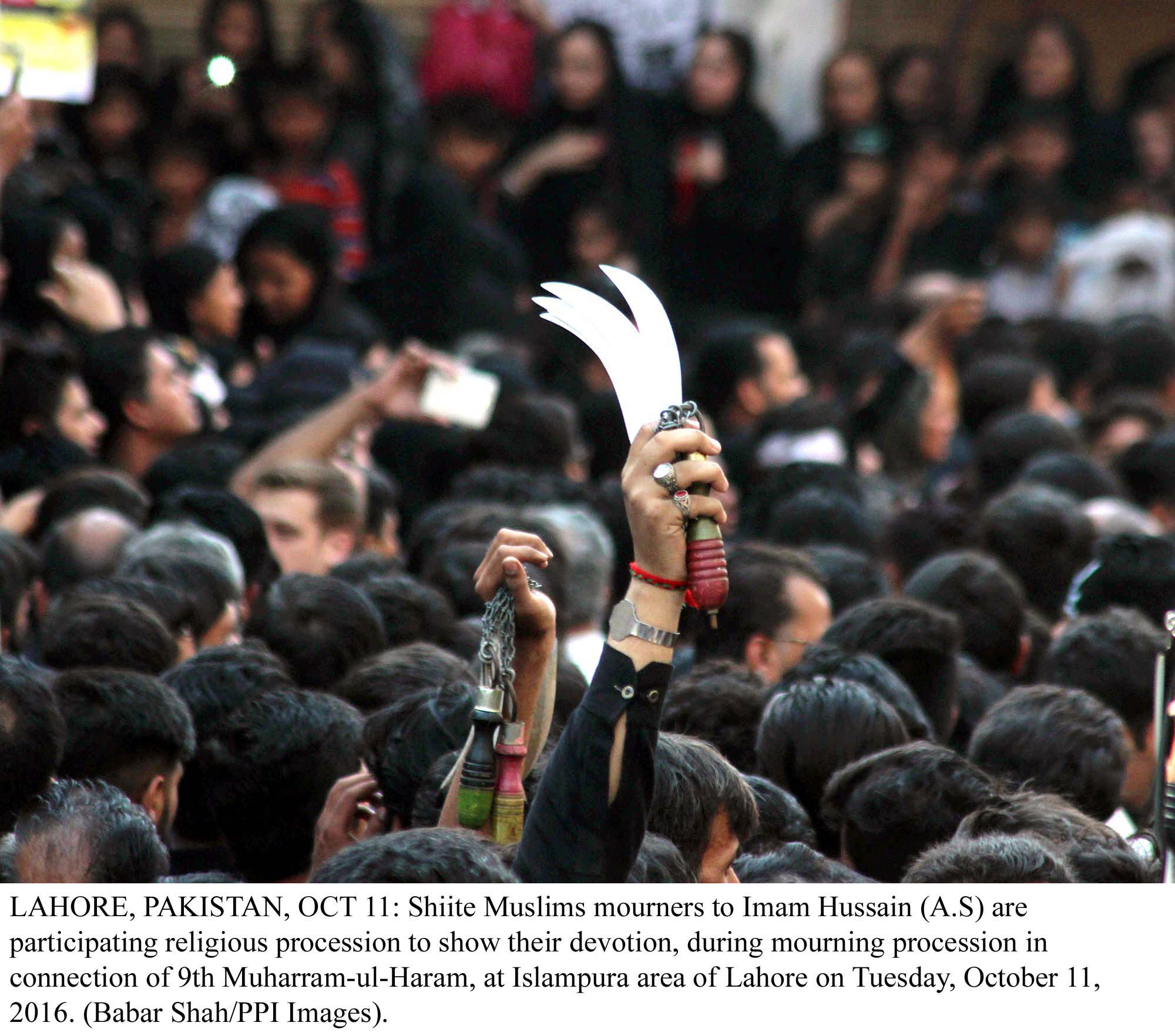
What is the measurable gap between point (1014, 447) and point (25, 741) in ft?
16.5

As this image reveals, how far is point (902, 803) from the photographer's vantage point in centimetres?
341

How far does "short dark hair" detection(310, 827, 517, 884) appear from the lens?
8.30 ft

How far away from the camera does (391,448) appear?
754cm

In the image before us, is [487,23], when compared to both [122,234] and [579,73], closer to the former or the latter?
[579,73]

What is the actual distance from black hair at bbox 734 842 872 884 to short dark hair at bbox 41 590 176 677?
1.65 m

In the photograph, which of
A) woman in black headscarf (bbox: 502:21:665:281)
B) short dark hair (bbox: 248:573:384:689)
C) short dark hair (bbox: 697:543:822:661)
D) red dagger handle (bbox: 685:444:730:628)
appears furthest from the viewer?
woman in black headscarf (bbox: 502:21:665:281)

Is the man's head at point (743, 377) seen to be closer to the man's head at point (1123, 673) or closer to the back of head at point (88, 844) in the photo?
the man's head at point (1123, 673)

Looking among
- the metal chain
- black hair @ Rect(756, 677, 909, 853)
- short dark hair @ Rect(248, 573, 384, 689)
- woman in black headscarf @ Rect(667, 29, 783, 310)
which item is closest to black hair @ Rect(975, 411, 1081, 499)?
woman in black headscarf @ Rect(667, 29, 783, 310)

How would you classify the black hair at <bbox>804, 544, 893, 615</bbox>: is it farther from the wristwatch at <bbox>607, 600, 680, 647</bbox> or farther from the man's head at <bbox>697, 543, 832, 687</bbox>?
the wristwatch at <bbox>607, 600, 680, 647</bbox>

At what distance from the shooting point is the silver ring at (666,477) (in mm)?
2473

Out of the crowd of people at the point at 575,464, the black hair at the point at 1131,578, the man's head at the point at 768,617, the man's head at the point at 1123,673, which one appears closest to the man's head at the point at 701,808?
the crowd of people at the point at 575,464
